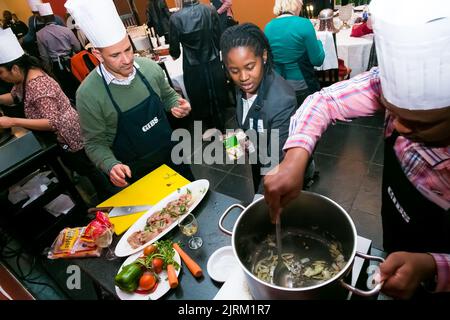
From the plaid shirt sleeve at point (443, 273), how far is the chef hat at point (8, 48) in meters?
2.91

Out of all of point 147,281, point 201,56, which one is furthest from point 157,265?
point 201,56

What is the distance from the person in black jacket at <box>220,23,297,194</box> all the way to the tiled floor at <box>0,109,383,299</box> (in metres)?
1.27

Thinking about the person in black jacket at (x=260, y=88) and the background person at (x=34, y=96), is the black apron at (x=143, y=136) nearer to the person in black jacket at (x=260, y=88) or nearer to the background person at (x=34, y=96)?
the person in black jacket at (x=260, y=88)

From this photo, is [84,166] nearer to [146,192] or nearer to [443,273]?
[146,192]

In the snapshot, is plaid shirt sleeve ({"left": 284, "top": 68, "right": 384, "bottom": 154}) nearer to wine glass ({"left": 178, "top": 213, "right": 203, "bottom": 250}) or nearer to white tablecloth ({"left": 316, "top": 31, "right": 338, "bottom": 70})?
wine glass ({"left": 178, "top": 213, "right": 203, "bottom": 250})

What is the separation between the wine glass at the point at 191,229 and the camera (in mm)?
1341

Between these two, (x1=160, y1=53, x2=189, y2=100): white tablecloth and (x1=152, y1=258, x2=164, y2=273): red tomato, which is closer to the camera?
(x1=152, y1=258, x2=164, y2=273): red tomato

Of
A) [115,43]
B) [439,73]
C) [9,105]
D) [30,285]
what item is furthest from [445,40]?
[9,105]

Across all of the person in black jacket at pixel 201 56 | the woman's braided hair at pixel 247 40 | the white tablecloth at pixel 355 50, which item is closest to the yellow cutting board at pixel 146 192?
the woman's braided hair at pixel 247 40

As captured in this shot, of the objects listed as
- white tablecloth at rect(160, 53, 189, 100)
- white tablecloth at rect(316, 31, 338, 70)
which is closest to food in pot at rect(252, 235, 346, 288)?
white tablecloth at rect(316, 31, 338, 70)

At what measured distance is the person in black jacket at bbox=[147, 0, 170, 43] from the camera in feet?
17.8

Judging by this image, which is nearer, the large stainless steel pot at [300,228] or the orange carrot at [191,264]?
the large stainless steel pot at [300,228]
